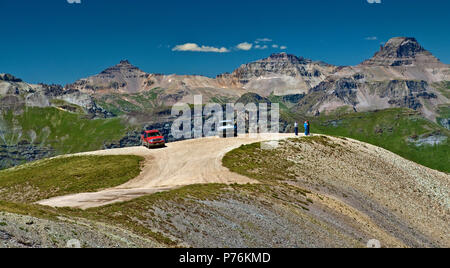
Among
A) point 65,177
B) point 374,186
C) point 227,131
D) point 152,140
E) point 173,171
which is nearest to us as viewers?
point 65,177

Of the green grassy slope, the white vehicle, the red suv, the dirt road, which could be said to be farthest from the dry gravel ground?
the green grassy slope

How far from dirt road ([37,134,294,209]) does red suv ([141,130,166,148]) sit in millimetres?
1602

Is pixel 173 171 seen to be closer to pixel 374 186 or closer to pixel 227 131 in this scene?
pixel 227 131

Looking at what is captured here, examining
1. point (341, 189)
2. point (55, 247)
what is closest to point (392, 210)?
point (341, 189)

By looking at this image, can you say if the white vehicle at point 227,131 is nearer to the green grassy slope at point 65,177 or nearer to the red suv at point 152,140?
the red suv at point 152,140

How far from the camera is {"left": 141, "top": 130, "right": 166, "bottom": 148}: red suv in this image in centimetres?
7462

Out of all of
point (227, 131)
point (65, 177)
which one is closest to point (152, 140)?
point (227, 131)

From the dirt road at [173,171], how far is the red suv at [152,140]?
1.60m

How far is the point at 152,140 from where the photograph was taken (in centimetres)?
7469

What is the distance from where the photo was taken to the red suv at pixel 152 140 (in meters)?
74.6

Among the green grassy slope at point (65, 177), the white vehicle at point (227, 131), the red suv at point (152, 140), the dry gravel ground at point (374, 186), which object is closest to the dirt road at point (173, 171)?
the red suv at point (152, 140)

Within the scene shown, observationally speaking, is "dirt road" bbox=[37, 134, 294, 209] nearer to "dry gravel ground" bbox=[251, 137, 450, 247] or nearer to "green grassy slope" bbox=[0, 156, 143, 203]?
"green grassy slope" bbox=[0, 156, 143, 203]

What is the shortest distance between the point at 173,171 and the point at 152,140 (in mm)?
19218

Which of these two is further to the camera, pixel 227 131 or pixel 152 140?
pixel 227 131
